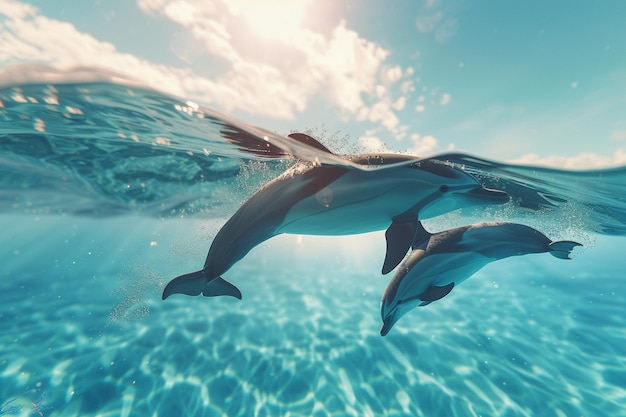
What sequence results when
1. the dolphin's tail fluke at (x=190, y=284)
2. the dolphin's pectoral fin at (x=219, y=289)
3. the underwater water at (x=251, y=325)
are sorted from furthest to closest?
1. the underwater water at (x=251, y=325)
2. the dolphin's pectoral fin at (x=219, y=289)
3. the dolphin's tail fluke at (x=190, y=284)

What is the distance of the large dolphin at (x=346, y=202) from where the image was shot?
3.35m

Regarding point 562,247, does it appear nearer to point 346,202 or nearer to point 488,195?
point 488,195

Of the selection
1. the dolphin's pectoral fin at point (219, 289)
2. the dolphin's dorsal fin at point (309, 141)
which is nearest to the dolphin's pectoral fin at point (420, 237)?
the dolphin's dorsal fin at point (309, 141)

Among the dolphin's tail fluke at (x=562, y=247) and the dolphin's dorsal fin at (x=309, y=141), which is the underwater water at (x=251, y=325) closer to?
the dolphin's dorsal fin at (x=309, y=141)

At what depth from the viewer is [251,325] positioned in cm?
896

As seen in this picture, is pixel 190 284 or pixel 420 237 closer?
pixel 190 284

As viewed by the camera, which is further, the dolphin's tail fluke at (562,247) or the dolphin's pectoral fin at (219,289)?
the dolphin's pectoral fin at (219,289)

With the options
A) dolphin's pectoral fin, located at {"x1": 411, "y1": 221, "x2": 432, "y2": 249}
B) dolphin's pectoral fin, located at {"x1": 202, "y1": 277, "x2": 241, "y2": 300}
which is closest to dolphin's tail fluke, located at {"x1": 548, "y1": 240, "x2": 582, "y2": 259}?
dolphin's pectoral fin, located at {"x1": 411, "y1": 221, "x2": 432, "y2": 249}

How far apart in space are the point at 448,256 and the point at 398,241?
1.09m

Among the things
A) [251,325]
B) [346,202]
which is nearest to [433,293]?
[346,202]

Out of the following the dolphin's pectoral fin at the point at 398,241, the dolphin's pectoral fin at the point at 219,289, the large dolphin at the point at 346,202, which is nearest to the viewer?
the large dolphin at the point at 346,202

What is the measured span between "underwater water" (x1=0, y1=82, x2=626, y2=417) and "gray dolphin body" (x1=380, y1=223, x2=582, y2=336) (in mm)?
2026

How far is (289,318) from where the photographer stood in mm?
9664

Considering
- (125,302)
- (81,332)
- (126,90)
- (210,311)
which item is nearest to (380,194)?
(126,90)
